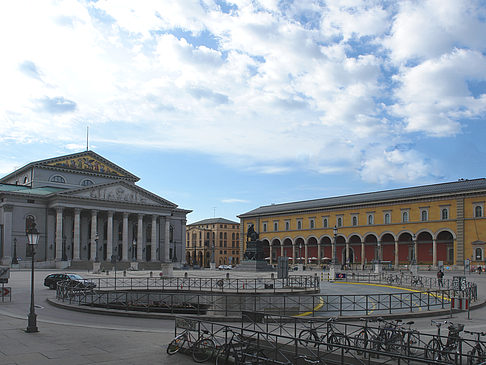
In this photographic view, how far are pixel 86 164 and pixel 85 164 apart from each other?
0.75 feet

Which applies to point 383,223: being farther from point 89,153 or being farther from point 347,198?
point 89,153

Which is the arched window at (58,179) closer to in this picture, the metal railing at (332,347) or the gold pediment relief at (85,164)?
the gold pediment relief at (85,164)

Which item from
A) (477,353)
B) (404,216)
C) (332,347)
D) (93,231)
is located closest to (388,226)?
(404,216)

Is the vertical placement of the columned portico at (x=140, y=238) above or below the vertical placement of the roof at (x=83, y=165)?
below

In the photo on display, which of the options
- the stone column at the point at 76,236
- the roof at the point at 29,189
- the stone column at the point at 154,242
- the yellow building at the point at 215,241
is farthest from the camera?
the yellow building at the point at 215,241

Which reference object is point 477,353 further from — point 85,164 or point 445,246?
point 85,164

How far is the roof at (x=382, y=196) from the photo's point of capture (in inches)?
3093

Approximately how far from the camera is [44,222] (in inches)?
3342

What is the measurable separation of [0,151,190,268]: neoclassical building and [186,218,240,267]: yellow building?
1308 inches

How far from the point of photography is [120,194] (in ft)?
302

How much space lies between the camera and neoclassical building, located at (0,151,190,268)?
266 feet

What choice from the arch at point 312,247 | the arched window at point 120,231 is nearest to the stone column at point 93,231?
the arched window at point 120,231

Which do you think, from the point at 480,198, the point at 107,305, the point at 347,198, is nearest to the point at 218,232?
the point at 347,198

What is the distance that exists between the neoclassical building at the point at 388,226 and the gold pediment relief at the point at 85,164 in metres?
36.6
